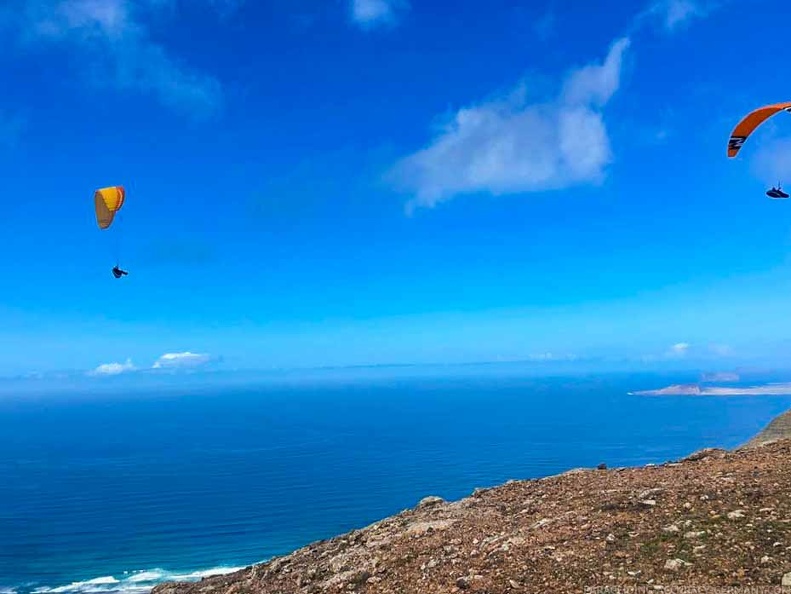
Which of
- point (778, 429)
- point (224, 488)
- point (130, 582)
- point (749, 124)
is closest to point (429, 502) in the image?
point (749, 124)

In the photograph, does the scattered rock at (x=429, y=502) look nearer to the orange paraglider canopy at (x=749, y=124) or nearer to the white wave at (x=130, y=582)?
the orange paraglider canopy at (x=749, y=124)

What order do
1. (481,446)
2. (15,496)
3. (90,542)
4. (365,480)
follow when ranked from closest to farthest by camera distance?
(90,542), (15,496), (365,480), (481,446)

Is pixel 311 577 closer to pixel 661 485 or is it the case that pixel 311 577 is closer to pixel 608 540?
pixel 608 540

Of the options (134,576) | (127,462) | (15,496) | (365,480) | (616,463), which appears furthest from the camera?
(127,462)

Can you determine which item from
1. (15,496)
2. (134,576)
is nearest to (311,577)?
(134,576)

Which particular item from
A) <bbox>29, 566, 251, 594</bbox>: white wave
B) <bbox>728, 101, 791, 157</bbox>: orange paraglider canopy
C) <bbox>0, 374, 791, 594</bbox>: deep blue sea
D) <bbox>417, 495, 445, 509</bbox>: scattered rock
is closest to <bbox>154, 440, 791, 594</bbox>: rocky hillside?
<bbox>417, 495, 445, 509</bbox>: scattered rock

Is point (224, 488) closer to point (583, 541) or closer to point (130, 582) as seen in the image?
point (130, 582)

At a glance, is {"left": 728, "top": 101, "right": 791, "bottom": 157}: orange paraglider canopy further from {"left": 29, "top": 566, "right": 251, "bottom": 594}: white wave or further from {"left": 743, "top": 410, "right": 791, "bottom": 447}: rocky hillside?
{"left": 29, "top": 566, "right": 251, "bottom": 594}: white wave
